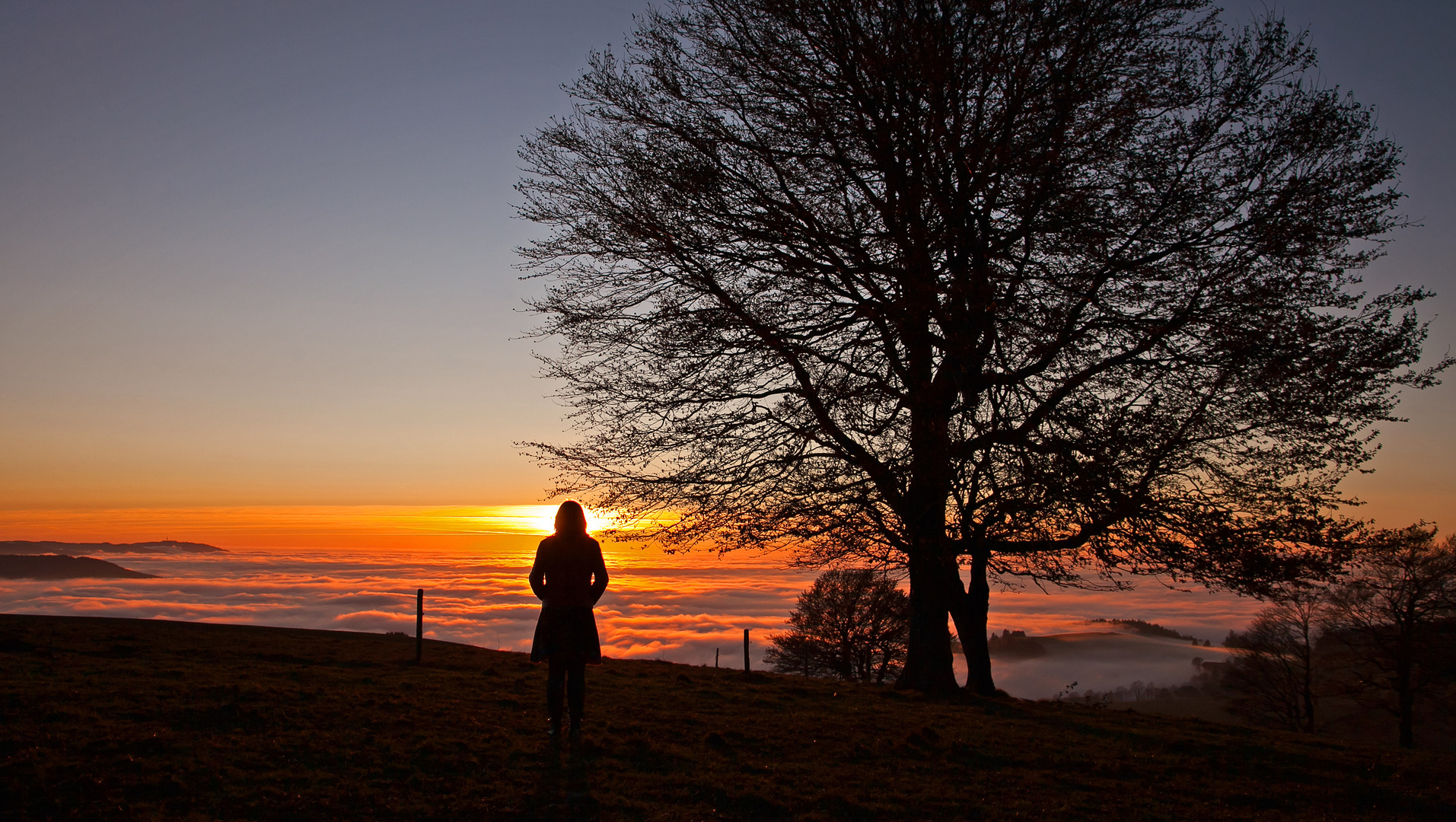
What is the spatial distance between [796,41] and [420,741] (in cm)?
1024

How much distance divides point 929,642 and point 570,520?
844cm

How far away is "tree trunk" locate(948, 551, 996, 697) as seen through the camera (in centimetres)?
1404

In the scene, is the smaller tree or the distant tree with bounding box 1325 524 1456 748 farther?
the smaller tree

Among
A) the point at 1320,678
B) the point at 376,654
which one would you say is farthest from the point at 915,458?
the point at 1320,678

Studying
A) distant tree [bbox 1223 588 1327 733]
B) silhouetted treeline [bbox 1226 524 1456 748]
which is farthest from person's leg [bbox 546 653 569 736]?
distant tree [bbox 1223 588 1327 733]

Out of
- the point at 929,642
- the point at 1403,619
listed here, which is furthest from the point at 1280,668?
the point at 929,642

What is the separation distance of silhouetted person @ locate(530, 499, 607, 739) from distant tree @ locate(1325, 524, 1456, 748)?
28.8 m

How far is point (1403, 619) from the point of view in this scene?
2717 cm

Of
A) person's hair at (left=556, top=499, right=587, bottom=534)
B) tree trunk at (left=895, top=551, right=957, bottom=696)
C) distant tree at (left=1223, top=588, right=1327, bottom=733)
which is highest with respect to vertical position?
person's hair at (left=556, top=499, right=587, bottom=534)

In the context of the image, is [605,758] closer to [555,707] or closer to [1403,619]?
[555,707]

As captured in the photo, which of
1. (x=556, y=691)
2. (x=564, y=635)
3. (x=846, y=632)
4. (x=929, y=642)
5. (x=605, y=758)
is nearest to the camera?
(x=605, y=758)

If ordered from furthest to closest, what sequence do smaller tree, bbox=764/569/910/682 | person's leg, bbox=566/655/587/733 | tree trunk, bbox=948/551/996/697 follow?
1. smaller tree, bbox=764/569/910/682
2. tree trunk, bbox=948/551/996/697
3. person's leg, bbox=566/655/587/733

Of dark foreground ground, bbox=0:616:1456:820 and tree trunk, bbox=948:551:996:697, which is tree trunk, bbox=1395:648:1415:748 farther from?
tree trunk, bbox=948:551:996:697

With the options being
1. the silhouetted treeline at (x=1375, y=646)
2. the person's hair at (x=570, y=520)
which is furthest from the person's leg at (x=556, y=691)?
the silhouetted treeline at (x=1375, y=646)
